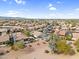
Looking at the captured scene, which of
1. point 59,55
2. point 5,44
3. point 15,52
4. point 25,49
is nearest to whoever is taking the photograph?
point 59,55

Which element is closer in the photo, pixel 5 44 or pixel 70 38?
pixel 5 44

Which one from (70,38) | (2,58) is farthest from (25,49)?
(70,38)

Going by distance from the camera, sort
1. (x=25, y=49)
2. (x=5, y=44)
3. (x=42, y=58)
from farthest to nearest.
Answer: (x=5, y=44), (x=25, y=49), (x=42, y=58)

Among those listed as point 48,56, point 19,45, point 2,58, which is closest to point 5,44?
point 19,45

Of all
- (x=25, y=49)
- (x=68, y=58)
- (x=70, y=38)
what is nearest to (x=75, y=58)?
(x=68, y=58)

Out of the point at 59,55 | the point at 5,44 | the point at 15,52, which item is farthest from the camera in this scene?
the point at 5,44

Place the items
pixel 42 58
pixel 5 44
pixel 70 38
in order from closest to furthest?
pixel 42 58
pixel 5 44
pixel 70 38

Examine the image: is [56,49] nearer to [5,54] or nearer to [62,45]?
[62,45]

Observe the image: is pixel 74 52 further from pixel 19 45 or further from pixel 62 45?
pixel 19 45

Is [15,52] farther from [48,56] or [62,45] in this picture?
[62,45]

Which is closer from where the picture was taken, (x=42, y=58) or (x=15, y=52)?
(x=42, y=58)
